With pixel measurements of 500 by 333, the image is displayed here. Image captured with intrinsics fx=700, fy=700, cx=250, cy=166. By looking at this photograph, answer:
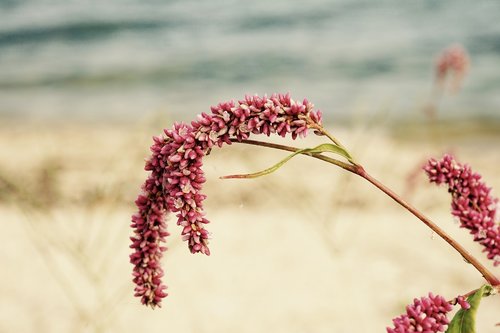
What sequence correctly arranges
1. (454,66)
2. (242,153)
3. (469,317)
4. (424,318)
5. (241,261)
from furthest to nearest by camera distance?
(242,153) → (241,261) → (454,66) → (469,317) → (424,318)

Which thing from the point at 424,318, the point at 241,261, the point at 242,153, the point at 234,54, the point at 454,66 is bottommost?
the point at 424,318

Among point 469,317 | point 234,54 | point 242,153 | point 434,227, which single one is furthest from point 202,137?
point 234,54

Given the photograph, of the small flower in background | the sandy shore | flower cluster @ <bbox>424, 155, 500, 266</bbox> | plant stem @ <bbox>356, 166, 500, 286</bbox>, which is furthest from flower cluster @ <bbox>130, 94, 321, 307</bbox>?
the small flower in background

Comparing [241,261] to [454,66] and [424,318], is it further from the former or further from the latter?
[424,318]

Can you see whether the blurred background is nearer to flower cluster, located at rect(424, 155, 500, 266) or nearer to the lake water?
the lake water

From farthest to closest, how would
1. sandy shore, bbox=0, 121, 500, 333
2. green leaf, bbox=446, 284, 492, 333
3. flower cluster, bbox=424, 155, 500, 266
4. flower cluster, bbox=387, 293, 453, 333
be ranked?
sandy shore, bbox=0, 121, 500, 333
flower cluster, bbox=424, 155, 500, 266
green leaf, bbox=446, 284, 492, 333
flower cluster, bbox=387, 293, 453, 333

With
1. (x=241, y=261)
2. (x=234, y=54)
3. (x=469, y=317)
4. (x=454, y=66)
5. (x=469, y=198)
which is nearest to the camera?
(x=469, y=317)

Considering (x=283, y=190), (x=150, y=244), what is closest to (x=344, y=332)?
(x=283, y=190)

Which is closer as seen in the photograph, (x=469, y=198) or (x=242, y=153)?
(x=469, y=198)
